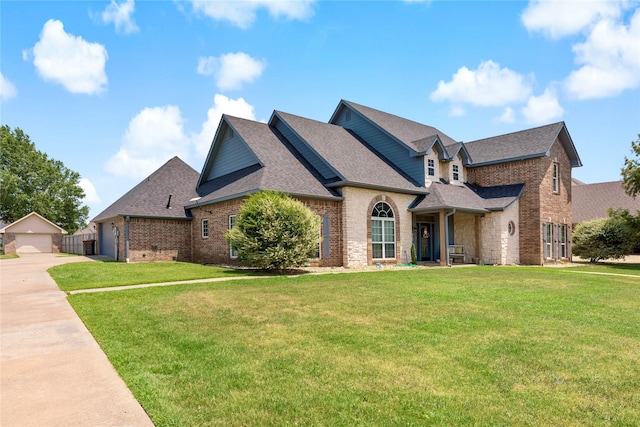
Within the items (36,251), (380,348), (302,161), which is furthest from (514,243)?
(36,251)

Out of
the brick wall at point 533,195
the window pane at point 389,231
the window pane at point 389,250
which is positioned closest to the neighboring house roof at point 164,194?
the window pane at point 389,231

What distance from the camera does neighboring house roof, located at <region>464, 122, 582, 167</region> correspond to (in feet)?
76.3

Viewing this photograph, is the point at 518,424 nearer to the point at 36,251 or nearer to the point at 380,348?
the point at 380,348

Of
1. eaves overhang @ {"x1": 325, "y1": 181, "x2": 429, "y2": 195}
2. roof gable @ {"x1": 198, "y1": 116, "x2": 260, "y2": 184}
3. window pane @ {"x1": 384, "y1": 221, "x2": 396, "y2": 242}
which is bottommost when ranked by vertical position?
window pane @ {"x1": 384, "y1": 221, "x2": 396, "y2": 242}

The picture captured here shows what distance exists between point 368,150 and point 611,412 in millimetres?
21149

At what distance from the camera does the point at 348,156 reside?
2166 cm

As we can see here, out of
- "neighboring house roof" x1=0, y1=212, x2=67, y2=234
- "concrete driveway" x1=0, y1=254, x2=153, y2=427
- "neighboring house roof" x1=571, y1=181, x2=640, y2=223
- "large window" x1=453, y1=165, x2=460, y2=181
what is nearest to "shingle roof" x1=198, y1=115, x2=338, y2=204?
"large window" x1=453, y1=165, x2=460, y2=181

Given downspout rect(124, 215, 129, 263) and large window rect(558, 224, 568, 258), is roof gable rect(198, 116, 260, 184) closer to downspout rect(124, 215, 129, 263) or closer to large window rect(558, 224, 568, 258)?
downspout rect(124, 215, 129, 263)

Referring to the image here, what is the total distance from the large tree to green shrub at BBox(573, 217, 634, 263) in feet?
173

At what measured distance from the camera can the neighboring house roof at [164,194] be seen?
22672 mm

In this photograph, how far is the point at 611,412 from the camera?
376 centimetres

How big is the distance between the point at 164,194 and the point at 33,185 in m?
33.8

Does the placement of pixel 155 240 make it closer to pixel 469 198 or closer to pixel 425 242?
pixel 425 242

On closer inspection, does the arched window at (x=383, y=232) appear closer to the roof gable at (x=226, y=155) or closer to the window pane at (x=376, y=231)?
the window pane at (x=376, y=231)
